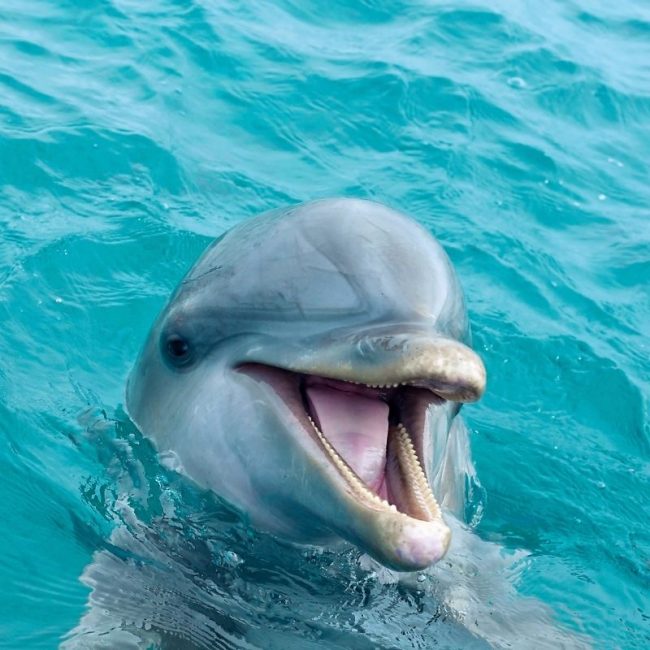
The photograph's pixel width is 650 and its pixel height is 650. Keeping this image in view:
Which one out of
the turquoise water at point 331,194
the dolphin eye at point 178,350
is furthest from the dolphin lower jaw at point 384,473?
the turquoise water at point 331,194

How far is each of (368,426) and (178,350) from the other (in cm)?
126

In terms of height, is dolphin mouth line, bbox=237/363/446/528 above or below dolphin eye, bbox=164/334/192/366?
above

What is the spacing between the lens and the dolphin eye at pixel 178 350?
5684 mm

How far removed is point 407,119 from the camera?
46.4ft

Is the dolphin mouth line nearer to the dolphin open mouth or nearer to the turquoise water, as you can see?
the dolphin open mouth

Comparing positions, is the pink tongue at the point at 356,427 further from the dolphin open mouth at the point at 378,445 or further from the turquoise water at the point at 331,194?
the turquoise water at the point at 331,194

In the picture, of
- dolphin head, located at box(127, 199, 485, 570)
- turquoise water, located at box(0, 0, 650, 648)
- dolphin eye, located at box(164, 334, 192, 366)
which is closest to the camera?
dolphin head, located at box(127, 199, 485, 570)

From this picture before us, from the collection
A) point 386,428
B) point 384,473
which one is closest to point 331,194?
point 386,428

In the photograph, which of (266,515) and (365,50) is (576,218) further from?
(266,515)

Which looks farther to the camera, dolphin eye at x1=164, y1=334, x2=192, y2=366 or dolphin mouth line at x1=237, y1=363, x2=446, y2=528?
dolphin eye at x1=164, y1=334, x2=192, y2=366

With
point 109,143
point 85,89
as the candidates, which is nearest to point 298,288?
point 109,143

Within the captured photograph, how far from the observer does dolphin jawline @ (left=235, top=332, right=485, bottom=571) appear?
4.38 meters

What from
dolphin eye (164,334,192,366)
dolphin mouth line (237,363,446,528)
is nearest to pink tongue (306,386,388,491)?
dolphin mouth line (237,363,446,528)

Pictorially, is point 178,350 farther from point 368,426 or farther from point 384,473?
point 384,473
